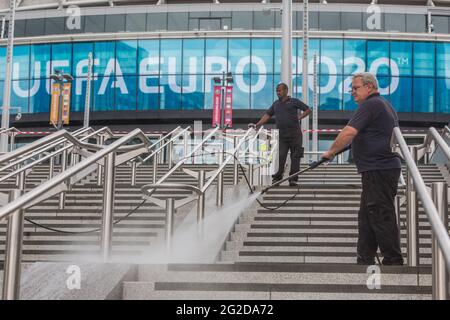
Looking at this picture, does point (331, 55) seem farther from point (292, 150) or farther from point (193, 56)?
point (292, 150)

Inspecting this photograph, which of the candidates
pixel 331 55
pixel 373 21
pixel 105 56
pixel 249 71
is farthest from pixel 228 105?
pixel 373 21

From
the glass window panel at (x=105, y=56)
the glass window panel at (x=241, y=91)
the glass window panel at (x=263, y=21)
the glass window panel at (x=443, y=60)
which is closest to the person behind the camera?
the glass window panel at (x=241, y=91)

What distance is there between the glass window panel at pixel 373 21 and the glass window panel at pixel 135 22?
12.9 m

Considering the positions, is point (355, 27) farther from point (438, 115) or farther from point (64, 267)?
point (64, 267)

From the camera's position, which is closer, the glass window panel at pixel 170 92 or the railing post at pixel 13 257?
the railing post at pixel 13 257

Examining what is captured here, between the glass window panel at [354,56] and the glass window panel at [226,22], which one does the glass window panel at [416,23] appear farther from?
the glass window panel at [226,22]

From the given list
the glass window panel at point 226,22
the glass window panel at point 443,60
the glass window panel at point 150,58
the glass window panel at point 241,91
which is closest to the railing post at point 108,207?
the glass window panel at point 241,91

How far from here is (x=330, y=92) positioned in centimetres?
3847

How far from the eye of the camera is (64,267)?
4.69 meters

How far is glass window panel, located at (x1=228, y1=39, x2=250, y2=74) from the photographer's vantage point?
128ft

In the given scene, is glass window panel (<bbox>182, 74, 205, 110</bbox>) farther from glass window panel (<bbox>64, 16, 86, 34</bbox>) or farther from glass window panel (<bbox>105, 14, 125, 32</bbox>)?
glass window panel (<bbox>64, 16, 86, 34</bbox>)

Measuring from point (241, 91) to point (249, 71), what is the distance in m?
1.27

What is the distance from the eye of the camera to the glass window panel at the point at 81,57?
40656 millimetres
